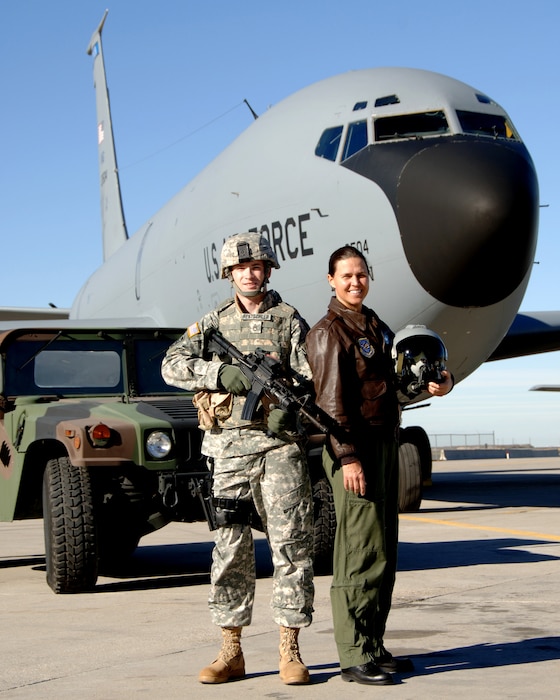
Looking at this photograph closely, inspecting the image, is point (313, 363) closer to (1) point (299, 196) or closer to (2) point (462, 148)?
(2) point (462, 148)

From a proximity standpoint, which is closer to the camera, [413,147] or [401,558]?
[401,558]

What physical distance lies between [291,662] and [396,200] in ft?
20.5

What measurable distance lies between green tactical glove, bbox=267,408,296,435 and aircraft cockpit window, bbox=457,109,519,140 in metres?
6.87

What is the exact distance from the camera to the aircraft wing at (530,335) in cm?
1720

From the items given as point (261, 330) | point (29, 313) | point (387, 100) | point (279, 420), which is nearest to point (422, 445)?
point (387, 100)

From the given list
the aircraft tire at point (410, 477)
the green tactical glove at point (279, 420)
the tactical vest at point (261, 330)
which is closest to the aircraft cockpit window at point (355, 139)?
the aircraft tire at point (410, 477)

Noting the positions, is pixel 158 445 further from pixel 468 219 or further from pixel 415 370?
pixel 468 219

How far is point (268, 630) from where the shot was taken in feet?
17.0

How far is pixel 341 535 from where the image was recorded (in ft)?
13.8

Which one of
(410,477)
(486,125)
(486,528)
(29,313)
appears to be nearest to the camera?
(486,528)

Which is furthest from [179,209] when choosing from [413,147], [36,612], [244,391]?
[244,391]

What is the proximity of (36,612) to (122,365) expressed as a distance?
2.19 m

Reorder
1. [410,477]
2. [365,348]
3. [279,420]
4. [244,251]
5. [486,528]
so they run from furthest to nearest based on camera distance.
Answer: [410,477] → [486,528] → [244,251] → [365,348] → [279,420]

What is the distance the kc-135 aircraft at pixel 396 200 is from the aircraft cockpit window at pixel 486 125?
0.01m
